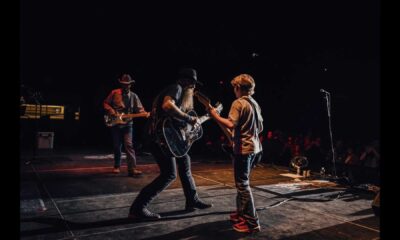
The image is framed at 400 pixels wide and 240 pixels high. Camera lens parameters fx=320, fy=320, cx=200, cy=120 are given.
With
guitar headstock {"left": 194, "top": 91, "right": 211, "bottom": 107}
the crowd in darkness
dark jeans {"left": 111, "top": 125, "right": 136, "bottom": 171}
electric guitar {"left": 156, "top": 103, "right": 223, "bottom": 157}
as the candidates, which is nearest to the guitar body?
electric guitar {"left": 156, "top": 103, "right": 223, "bottom": 157}

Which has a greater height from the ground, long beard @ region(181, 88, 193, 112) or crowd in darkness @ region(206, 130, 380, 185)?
long beard @ region(181, 88, 193, 112)

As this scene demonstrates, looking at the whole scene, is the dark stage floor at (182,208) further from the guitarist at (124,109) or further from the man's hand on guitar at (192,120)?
the man's hand on guitar at (192,120)

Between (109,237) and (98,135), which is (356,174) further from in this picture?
(98,135)

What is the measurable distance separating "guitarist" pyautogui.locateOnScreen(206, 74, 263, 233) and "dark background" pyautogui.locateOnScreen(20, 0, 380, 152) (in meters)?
8.97

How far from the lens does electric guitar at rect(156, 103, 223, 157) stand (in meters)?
4.36

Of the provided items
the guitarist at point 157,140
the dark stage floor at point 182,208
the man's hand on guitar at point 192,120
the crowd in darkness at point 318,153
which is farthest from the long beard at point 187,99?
the crowd in darkness at point 318,153

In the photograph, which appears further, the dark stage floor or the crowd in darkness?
the crowd in darkness

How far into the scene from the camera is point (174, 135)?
452cm

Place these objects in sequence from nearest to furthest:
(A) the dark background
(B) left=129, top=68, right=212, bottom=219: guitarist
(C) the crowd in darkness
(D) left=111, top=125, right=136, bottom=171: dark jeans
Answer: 1. (B) left=129, top=68, right=212, bottom=219: guitarist
2. (D) left=111, top=125, right=136, bottom=171: dark jeans
3. (C) the crowd in darkness
4. (A) the dark background

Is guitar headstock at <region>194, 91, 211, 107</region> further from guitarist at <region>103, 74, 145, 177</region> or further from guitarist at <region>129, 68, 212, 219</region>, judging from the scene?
guitarist at <region>103, 74, 145, 177</region>

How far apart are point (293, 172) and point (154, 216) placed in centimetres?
514

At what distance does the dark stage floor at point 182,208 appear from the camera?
3889mm

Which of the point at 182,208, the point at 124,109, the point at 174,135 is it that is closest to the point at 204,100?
the point at 174,135

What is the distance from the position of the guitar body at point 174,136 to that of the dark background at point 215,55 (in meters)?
8.84
